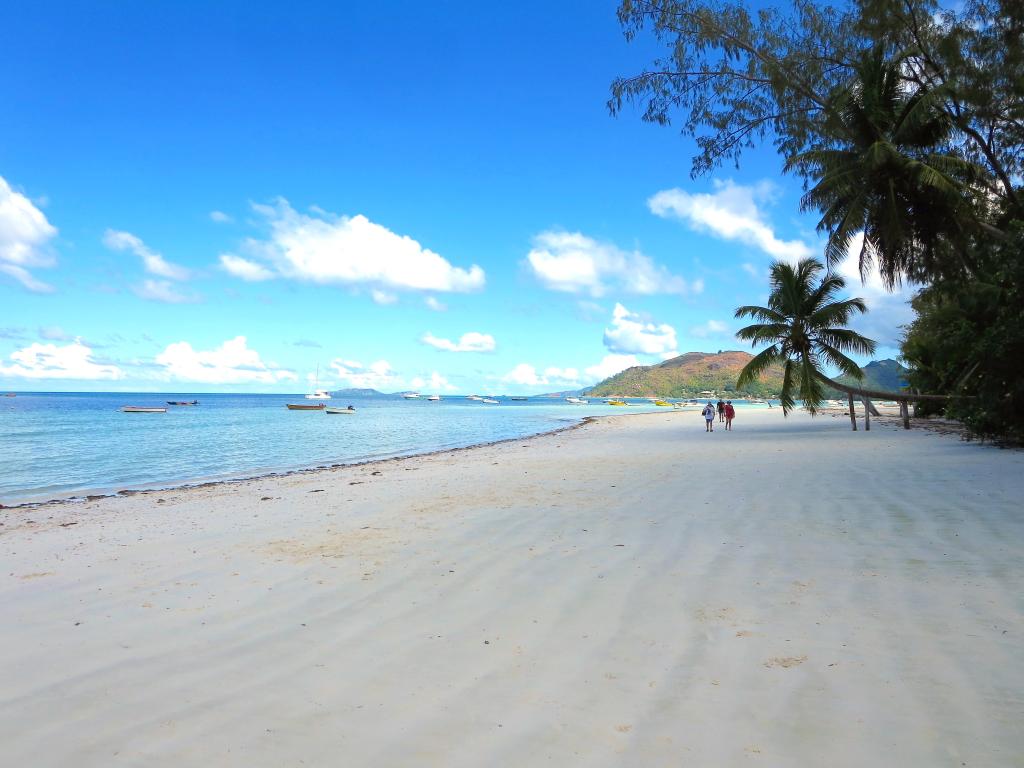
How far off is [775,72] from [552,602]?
465 inches

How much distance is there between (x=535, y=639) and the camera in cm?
362

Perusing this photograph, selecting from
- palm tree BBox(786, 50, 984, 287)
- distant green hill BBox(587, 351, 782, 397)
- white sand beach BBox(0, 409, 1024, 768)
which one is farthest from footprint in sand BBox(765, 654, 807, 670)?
distant green hill BBox(587, 351, 782, 397)

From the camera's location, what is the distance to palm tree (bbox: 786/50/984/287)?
510 inches

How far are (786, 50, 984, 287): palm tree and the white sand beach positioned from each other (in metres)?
8.58

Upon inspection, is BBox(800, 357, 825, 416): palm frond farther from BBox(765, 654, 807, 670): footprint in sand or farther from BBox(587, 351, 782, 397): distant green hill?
BBox(587, 351, 782, 397): distant green hill

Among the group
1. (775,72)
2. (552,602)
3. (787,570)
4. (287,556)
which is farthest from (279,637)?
(775,72)

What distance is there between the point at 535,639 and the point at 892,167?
14456 mm

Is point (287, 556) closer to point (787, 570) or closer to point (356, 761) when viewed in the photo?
point (356, 761)

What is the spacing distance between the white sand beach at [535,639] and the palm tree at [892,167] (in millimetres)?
8578

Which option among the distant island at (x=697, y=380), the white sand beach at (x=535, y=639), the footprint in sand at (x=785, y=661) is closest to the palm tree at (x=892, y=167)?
the white sand beach at (x=535, y=639)

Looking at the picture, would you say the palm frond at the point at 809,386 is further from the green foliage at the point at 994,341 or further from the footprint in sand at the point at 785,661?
the footprint in sand at the point at 785,661

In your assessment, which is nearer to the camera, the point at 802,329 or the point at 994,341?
the point at 994,341

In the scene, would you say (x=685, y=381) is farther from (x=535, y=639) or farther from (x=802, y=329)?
(x=535, y=639)

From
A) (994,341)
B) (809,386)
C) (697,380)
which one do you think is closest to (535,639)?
(994,341)
